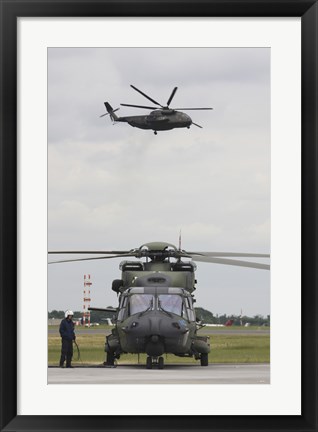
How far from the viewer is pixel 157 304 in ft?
63.5

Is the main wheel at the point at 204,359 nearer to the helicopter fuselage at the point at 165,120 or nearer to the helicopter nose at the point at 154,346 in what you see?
the helicopter nose at the point at 154,346

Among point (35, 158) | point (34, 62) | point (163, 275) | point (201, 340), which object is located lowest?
point (201, 340)

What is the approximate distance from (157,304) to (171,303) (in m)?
0.30

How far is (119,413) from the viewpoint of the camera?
899cm

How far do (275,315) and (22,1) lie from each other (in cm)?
364

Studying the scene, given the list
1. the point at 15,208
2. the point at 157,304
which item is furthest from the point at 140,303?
the point at 15,208

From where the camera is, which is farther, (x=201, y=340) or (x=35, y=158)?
(x=201, y=340)

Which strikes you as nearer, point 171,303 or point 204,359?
point 171,303

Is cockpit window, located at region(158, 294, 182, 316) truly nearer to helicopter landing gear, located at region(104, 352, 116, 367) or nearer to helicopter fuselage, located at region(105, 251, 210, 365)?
helicopter fuselage, located at region(105, 251, 210, 365)

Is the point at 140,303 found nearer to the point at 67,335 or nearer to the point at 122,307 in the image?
the point at 122,307

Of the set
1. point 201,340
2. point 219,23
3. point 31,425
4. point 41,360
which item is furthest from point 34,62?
point 201,340

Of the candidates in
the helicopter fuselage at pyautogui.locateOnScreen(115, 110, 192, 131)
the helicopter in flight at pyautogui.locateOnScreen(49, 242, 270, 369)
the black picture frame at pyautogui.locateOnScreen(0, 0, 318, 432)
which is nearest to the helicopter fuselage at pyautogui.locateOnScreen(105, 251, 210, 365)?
the helicopter in flight at pyautogui.locateOnScreen(49, 242, 270, 369)

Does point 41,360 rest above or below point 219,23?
below

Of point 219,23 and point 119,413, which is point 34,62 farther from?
point 119,413
